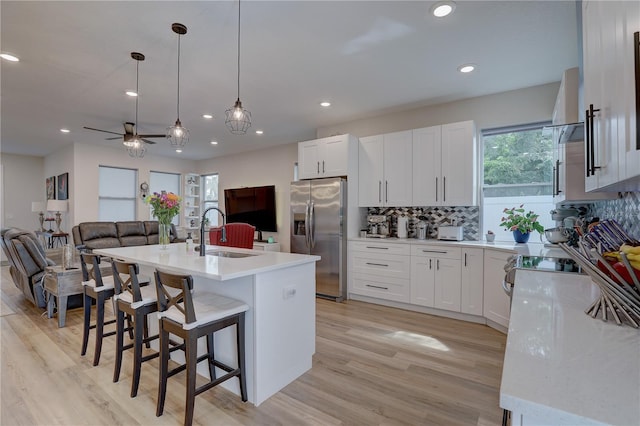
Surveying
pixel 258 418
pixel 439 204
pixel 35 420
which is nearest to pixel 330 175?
pixel 439 204

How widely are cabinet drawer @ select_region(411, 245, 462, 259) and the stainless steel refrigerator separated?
3.54 feet

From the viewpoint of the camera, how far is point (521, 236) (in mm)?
3494

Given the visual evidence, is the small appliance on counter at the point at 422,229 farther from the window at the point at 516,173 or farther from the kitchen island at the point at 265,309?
the kitchen island at the point at 265,309

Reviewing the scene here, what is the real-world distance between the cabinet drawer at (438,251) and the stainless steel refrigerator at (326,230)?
1.08m

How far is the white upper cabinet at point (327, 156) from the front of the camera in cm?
450

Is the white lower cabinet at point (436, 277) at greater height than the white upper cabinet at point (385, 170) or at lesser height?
lesser

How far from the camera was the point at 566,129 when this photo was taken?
2031 millimetres

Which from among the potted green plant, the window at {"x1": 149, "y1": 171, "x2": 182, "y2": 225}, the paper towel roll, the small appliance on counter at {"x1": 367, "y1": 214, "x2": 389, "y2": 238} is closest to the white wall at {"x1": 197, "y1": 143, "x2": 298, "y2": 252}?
the window at {"x1": 149, "y1": 171, "x2": 182, "y2": 225}

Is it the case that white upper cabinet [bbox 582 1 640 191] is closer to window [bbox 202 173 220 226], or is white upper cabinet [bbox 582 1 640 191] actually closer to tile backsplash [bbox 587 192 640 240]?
tile backsplash [bbox 587 192 640 240]

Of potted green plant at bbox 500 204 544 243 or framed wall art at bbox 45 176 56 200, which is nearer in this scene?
potted green plant at bbox 500 204 544 243

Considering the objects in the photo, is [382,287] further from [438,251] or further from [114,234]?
[114,234]

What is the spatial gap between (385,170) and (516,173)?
167cm

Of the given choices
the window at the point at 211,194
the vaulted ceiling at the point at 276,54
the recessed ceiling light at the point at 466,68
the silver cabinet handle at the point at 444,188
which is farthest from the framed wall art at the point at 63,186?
the recessed ceiling light at the point at 466,68

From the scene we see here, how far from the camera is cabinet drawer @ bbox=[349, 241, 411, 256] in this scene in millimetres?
3939
